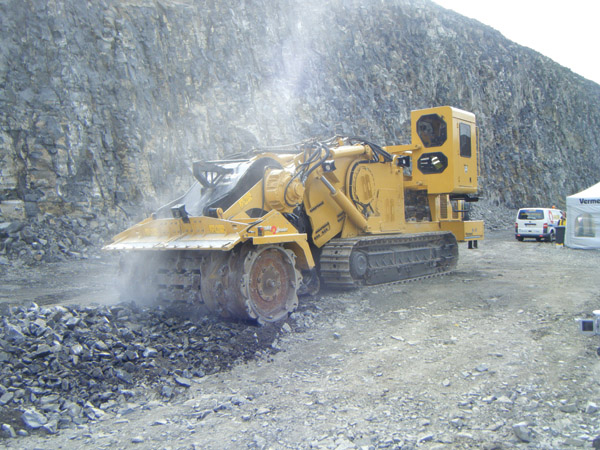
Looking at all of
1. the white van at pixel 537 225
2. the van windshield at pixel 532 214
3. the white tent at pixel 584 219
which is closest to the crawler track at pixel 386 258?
the white tent at pixel 584 219

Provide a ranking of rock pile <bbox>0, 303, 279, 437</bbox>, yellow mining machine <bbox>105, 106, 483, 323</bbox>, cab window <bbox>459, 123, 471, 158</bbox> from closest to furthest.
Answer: rock pile <bbox>0, 303, 279, 437</bbox> → yellow mining machine <bbox>105, 106, 483, 323</bbox> → cab window <bbox>459, 123, 471, 158</bbox>

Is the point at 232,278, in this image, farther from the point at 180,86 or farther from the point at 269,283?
the point at 180,86

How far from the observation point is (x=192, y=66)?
64.4 feet

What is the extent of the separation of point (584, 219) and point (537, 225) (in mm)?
4058

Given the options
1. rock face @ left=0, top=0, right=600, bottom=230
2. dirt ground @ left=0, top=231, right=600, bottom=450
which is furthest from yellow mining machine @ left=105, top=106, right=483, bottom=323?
rock face @ left=0, top=0, right=600, bottom=230

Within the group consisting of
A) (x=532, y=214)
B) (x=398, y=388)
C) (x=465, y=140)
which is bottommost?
(x=398, y=388)

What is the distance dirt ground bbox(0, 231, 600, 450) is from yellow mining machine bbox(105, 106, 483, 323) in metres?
0.82

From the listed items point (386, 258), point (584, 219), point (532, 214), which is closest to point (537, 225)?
point (532, 214)

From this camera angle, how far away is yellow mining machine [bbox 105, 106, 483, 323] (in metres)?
6.90

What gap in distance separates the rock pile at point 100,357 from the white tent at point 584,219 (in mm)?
15116

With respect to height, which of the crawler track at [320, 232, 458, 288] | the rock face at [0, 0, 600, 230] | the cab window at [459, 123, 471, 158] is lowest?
the crawler track at [320, 232, 458, 288]

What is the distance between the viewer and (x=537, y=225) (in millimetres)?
22078

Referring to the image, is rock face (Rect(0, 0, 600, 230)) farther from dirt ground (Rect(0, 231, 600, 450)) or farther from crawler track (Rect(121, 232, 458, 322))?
dirt ground (Rect(0, 231, 600, 450))

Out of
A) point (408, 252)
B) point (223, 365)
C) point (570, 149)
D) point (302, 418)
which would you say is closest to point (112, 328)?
point (223, 365)
